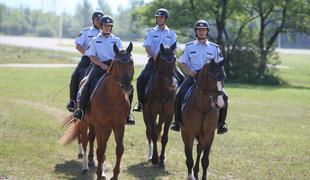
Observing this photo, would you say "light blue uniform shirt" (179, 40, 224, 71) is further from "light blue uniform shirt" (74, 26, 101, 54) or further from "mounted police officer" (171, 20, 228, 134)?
"light blue uniform shirt" (74, 26, 101, 54)

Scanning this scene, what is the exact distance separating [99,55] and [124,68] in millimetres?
1505

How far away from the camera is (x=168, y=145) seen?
14805 mm

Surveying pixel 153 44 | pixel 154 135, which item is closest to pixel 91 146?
pixel 154 135

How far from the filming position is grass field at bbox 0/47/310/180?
11.6 m

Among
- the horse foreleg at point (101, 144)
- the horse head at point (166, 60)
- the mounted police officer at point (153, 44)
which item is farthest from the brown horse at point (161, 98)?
the horse foreleg at point (101, 144)

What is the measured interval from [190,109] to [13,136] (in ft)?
20.5

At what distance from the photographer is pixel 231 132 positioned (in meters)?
17.4

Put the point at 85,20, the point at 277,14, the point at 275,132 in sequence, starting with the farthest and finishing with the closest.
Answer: the point at 85,20 < the point at 277,14 < the point at 275,132

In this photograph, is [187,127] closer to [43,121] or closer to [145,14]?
[43,121]

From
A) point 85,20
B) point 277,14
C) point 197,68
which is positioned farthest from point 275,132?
point 85,20

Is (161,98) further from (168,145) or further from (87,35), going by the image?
(168,145)

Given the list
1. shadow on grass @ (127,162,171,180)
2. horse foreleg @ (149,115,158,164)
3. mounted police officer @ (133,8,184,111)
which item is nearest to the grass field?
shadow on grass @ (127,162,171,180)

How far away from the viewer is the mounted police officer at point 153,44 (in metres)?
12.5

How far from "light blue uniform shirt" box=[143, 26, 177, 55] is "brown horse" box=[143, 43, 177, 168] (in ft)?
3.24
